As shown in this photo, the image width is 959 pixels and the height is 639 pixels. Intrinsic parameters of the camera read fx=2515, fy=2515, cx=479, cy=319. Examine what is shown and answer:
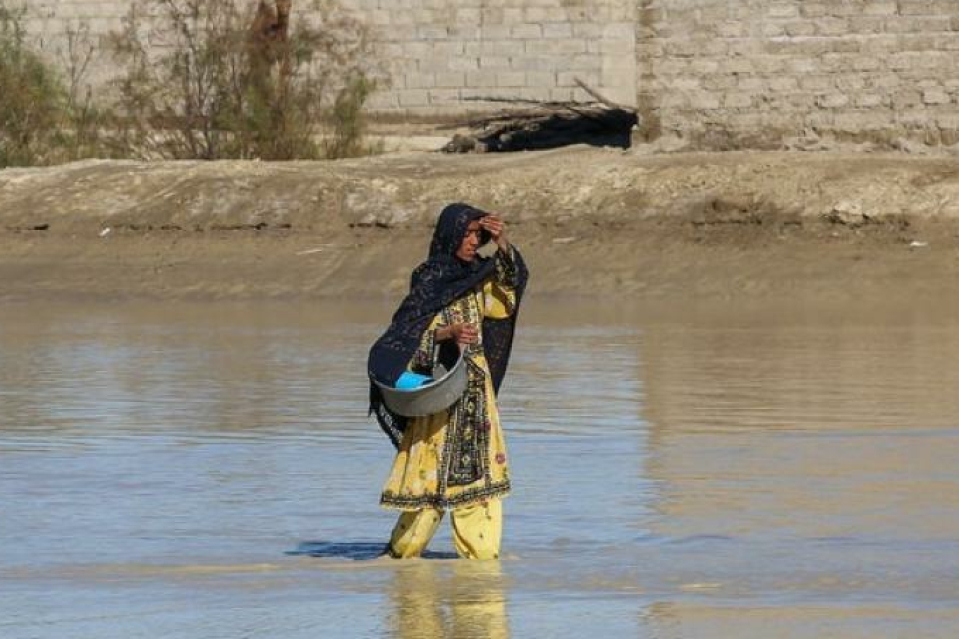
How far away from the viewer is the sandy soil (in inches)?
755

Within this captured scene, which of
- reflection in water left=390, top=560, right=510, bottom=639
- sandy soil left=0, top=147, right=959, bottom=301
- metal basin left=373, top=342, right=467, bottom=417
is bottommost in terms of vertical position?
sandy soil left=0, top=147, right=959, bottom=301

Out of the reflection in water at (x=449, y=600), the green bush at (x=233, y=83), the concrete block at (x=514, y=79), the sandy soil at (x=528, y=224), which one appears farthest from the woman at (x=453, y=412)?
the concrete block at (x=514, y=79)

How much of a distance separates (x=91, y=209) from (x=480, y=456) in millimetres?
15323

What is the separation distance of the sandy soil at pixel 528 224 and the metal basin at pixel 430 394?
35.4 feet

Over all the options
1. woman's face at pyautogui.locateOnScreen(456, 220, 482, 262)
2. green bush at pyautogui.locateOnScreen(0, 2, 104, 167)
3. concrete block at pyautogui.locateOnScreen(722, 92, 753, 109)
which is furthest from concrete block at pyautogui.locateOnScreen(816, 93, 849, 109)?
woman's face at pyautogui.locateOnScreen(456, 220, 482, 262)

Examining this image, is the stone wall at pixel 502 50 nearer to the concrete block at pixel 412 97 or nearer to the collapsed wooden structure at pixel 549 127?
the concrete block at pixel 412 97

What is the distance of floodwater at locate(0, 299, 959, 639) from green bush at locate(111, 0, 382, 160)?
9306mm

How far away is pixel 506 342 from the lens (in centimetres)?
796

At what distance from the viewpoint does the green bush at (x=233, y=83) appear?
2588cm

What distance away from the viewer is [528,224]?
2091cm

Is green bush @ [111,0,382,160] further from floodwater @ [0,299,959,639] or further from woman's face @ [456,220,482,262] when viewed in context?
woman's face @ [456,220,482,262]

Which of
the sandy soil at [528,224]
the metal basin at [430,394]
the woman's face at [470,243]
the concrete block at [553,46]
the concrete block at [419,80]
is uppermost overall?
the woman's face at [470,243]

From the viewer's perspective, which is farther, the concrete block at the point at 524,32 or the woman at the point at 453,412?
the concrete block at the point at 524,32

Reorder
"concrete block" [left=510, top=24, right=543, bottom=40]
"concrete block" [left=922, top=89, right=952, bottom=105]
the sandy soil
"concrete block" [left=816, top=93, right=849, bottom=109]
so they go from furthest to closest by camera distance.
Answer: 1. "concrete block" [left=510, top=24, right=543, bottom=40]
2. "concrete block" [left=816, top=93, right=849, bottom=109]
3. "concrete block" [left=922, top=89, right=952, bottom=105]
4. the sandy soil
